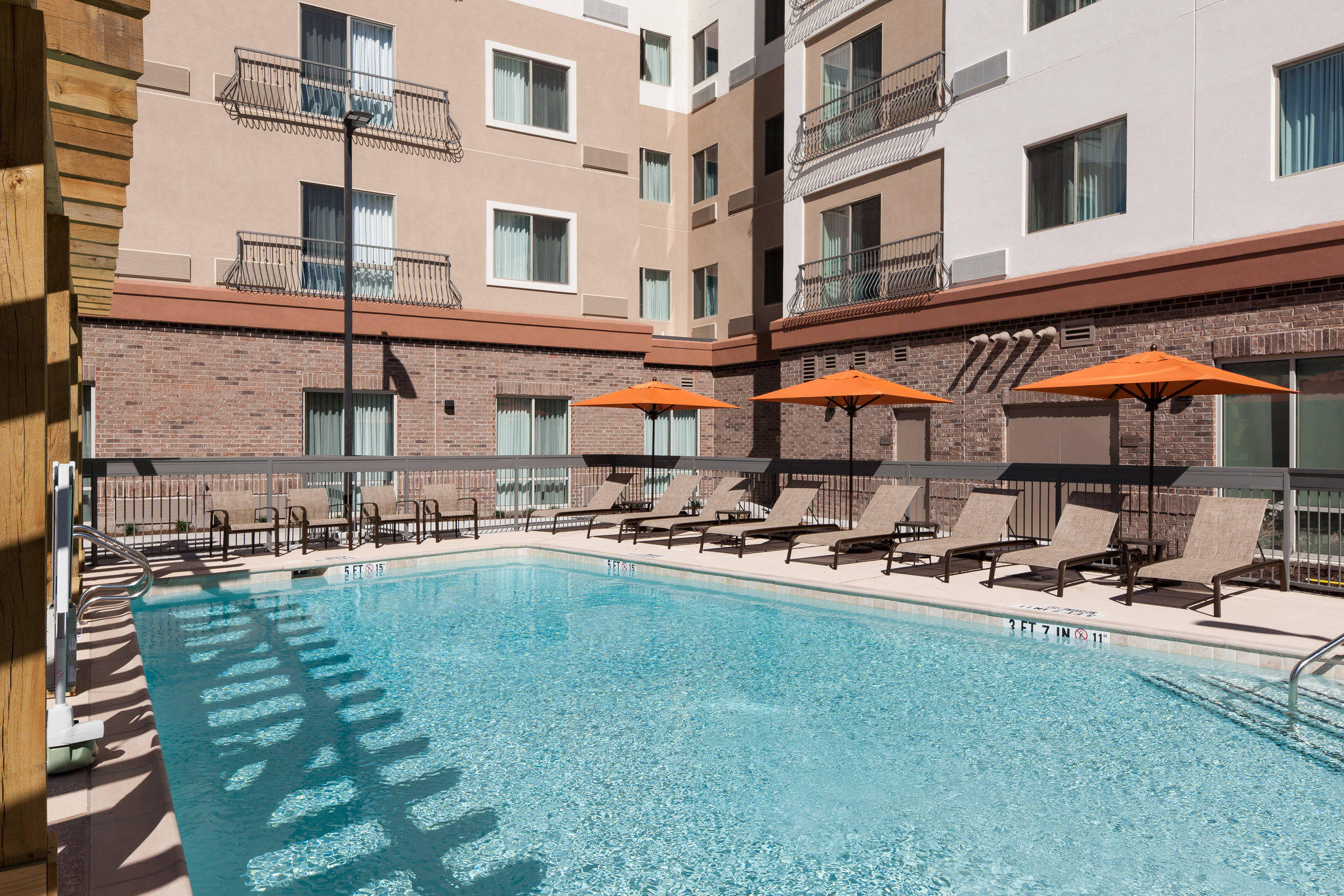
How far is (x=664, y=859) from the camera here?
166 inches

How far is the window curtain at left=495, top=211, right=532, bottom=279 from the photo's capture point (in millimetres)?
18812

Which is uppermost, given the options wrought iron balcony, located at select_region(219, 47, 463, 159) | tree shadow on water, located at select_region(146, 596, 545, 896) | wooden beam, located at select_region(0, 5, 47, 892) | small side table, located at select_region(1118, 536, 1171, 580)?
wrought iron balcony, located at select_region(219, 47, 463, 159)

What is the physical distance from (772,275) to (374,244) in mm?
10177

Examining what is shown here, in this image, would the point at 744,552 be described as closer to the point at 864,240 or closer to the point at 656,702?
the point at 656,702

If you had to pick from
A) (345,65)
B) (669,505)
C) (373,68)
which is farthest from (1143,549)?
(345,65)

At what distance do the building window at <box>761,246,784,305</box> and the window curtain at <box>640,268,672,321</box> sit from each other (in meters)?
3.58

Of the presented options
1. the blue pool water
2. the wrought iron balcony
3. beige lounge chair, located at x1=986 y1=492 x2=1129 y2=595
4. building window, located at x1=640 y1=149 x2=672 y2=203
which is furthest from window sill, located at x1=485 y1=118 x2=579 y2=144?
beige lounge chair, located at x1=986 y1=492 x2=1129 y2=595

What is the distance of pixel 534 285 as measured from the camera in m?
19.1

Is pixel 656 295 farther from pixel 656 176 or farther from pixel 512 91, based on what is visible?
pixel 512 91

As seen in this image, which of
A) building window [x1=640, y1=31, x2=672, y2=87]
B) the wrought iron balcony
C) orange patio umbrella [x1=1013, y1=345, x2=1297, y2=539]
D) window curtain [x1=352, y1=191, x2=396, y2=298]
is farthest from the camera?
building window [x1=640, y1=31, x2=672, y2=87]

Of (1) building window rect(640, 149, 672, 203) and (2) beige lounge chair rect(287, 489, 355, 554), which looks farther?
(1) building window rect(640, 149, 672, 203)

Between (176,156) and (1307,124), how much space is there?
1777cm

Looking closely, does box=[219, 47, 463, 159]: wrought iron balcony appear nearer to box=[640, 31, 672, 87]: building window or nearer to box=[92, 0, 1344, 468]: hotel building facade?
box=[92, 0, 1344, 468]: hotel building facade

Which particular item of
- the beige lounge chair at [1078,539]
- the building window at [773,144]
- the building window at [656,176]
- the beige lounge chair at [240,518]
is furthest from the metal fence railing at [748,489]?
the building window at [656,176]
